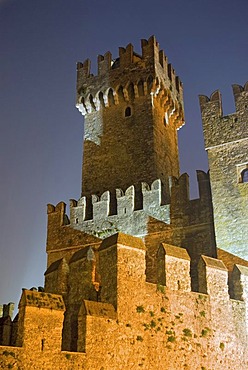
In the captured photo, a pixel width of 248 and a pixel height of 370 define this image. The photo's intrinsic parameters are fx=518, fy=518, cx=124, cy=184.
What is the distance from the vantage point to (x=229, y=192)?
16.1 metres

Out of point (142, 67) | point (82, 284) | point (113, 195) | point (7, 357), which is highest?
point (142, 67)

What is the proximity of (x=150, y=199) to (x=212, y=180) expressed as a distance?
349 centimetres

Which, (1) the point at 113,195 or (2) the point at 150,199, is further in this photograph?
(1) the point at 113,195

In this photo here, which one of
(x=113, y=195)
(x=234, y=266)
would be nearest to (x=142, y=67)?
(x=113, y=195)

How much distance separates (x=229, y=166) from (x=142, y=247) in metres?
5.25

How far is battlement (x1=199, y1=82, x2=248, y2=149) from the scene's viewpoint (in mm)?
16797

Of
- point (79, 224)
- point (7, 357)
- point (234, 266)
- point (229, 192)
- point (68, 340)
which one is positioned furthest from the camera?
point (79, 224)

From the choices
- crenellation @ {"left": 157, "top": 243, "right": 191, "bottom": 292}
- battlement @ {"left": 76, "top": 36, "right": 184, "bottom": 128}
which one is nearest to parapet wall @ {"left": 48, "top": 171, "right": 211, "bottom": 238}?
crenellation @ {"left": 157, "top": 243, "right": 191, "bottom": 292}

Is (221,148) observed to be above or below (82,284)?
above

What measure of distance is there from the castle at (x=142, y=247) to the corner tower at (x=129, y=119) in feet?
0.18

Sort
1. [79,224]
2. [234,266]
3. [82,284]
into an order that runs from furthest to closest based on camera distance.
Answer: [79,224] → [234,266] → [82,284]

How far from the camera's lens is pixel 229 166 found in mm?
16422

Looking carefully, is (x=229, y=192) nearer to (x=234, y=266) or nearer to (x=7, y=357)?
(x=234, y=266)

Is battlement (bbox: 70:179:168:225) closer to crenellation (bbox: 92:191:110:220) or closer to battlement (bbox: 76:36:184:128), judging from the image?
crenellation (bbox: 92:191:110:220)
